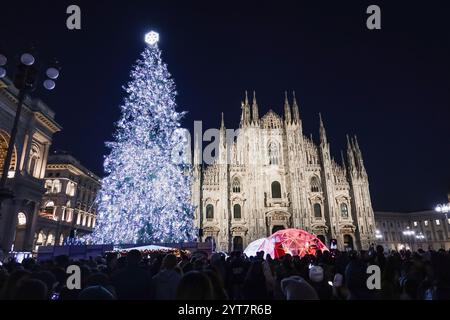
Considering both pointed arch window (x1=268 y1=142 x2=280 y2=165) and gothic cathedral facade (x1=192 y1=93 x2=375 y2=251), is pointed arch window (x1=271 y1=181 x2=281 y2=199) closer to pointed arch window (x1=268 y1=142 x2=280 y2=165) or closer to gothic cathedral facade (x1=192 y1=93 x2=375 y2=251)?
gothic cathedral facade (x1=192 y1=93 x2=375 y2=251)

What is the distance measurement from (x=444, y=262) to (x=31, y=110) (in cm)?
3105

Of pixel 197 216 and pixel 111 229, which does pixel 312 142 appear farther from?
pixel 111 229

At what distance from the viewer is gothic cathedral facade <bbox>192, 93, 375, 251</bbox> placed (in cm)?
3712

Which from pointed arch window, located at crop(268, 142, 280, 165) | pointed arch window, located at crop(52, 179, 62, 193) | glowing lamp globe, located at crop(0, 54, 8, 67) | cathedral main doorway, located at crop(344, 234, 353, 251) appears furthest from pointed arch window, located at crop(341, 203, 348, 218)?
pointed arch window, located at crop(52, 179, 62, 193)

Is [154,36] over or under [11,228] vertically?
over

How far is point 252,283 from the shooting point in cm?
566

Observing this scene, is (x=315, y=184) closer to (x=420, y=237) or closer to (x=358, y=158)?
(x=358, y=158)

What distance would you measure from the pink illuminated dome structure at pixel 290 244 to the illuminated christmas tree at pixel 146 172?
5384 mm

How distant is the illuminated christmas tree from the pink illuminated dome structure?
538cm

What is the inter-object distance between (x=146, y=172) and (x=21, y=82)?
33.6ft

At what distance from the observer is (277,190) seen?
131ft

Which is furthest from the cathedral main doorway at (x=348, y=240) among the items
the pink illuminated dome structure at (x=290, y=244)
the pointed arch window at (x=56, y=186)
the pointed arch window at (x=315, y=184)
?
the pointed arch window at (x=56, y=186)

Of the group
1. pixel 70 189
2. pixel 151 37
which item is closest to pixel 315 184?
pixel 151 37
